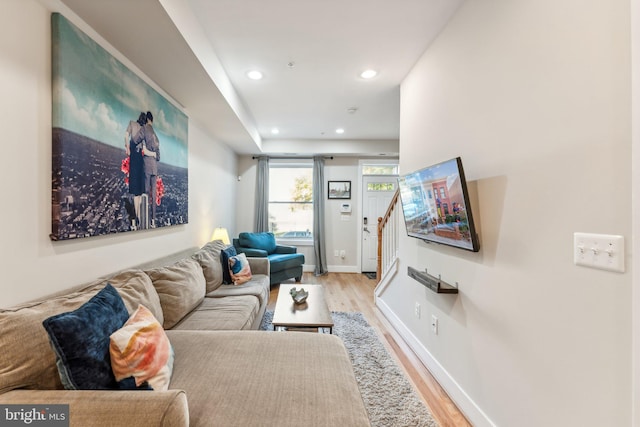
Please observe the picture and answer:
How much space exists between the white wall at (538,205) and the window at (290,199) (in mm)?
3966

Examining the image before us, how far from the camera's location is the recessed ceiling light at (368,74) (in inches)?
106

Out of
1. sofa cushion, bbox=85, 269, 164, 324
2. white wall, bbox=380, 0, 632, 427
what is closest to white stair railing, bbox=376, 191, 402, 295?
white wall, bbox=380, 0, 632, 427

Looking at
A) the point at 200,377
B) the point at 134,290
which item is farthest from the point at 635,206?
the point at 134,290

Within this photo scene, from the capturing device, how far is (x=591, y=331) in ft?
3.27

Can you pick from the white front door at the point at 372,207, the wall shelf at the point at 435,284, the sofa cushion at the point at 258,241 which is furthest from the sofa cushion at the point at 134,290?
the white front door at the point at 372,207

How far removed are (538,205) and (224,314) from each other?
2072 mm

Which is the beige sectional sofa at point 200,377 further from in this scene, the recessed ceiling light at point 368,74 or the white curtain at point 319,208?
the white curtain at point 319,208

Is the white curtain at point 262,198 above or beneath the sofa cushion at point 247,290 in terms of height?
above

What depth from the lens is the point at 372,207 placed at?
5.77m

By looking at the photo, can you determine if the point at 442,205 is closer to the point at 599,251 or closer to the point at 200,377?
the point at 599,251

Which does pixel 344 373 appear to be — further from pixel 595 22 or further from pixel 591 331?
pixel 595 22

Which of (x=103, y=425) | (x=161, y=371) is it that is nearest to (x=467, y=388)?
(x=161, y=371)

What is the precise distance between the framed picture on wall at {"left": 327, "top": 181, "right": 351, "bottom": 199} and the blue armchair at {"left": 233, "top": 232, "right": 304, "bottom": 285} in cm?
150

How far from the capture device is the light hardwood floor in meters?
1.78
